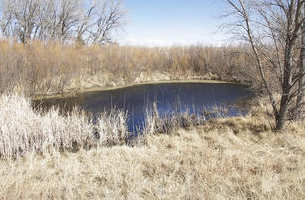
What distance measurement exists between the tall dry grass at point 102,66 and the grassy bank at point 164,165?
304 centimetres

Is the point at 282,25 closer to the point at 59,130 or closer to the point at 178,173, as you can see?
the point at 178,173

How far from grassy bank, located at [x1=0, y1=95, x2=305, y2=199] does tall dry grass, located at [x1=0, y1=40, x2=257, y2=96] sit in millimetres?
3036

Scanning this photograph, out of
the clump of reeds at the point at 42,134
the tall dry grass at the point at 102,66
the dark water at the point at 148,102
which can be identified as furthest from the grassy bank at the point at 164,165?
the tall dry grass at the point at 102,66

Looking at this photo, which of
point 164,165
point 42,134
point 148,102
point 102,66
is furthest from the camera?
point 102,66

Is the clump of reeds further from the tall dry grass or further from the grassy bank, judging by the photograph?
the tall dry grass

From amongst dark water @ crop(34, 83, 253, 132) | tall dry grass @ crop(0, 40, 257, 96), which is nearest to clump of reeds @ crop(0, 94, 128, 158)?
dark water @ crop(34, 83, 253, 132)

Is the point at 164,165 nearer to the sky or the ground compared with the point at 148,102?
nearer to the ground

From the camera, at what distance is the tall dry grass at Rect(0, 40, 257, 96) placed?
28.1ft

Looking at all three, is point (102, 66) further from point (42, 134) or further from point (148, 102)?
point (42, 134)

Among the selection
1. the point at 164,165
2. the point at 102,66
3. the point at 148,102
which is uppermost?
the point at 102,66

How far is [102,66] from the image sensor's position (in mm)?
13750

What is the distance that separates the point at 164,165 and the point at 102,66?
11.8 m

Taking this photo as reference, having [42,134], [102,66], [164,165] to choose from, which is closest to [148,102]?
[42,134]

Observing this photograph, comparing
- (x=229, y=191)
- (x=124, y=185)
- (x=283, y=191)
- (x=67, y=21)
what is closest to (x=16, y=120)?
(x=124, y=185)
